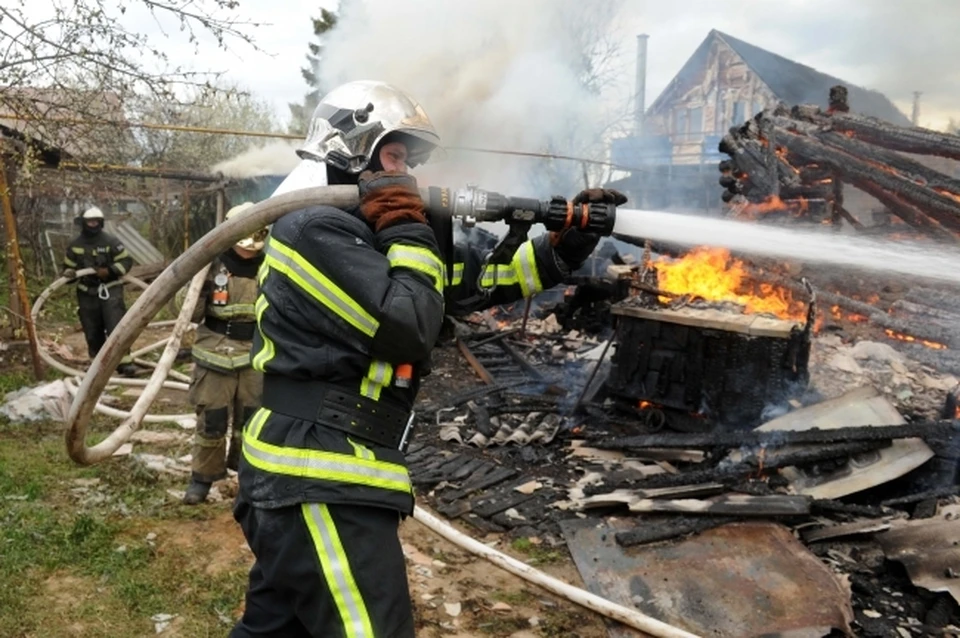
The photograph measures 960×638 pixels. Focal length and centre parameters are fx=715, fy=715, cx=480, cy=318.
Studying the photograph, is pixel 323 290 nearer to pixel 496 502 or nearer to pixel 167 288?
pixel 167 288

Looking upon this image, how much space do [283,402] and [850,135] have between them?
8859mm

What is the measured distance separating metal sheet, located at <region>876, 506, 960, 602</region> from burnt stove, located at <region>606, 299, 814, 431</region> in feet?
5.96

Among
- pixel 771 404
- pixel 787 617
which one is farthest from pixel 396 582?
pixel 771 404

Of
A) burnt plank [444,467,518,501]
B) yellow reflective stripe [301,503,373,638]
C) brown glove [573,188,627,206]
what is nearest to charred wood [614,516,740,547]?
burnt plank [444,467,518,501]

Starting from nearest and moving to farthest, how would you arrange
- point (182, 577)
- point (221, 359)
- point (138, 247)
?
point (182, 577) → point (221, 359) → point (138, 247)

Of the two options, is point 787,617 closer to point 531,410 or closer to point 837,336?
point 531,410

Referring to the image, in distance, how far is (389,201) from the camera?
2.27 meters

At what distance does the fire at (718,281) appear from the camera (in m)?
7.38

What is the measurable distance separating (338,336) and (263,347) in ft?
1.17

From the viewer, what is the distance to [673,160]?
103 ft

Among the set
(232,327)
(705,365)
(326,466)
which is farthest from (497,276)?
(705,365)

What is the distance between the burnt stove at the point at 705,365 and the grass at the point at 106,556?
3.83m

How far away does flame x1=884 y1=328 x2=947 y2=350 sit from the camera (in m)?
7.70

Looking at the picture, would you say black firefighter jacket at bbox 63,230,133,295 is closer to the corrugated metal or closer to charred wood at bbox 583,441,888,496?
charred wood at bbox 583,441,888,496
